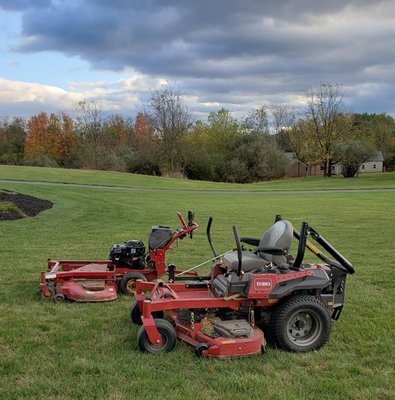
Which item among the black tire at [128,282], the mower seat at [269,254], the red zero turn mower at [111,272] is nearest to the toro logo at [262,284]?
the mower seat at [269,254]

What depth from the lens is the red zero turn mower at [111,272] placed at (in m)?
7.00

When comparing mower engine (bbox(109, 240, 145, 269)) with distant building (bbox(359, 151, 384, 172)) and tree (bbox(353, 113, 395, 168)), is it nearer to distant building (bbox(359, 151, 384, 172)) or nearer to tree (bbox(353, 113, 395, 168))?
tree (bbox(353, 113, 395, 168))

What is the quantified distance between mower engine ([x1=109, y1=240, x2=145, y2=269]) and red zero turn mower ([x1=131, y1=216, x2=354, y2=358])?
1652mm

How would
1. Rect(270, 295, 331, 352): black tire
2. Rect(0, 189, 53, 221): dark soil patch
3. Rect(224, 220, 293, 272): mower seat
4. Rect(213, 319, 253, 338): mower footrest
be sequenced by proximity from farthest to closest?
Rect(0, 189, 53, 221): dark soil patch → Rect(224, 220, 293, 272): mower seat → Rect(270, 295, 331, 352): black tire → Rect(213, 319, 253, 338): mower footrest

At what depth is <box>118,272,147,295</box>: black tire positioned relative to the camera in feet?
24.3

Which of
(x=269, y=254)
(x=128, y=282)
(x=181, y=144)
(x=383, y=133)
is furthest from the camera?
(x=383, y=133)

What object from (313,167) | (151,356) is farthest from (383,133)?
(151,356)

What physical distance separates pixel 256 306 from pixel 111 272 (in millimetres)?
2718

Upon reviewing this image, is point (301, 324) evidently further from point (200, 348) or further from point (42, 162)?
point (42, 162)

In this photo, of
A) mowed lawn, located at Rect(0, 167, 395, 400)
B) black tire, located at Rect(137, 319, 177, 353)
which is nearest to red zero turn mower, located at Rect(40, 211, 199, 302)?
mowed lawn, located at Rect(0, 167, 395, 400)

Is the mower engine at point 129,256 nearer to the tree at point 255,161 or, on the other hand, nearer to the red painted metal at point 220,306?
the red painted metal at point 220,306

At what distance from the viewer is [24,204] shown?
59.5ft

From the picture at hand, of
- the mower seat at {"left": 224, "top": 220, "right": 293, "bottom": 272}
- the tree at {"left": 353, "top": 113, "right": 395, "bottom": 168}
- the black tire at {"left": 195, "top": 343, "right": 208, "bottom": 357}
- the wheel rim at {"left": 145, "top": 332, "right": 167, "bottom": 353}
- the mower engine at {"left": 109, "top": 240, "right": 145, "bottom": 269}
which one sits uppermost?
the tree at {"left": 353, "top": 113, "right": 395, "bottom": 168}

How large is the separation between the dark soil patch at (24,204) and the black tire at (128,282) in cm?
863
